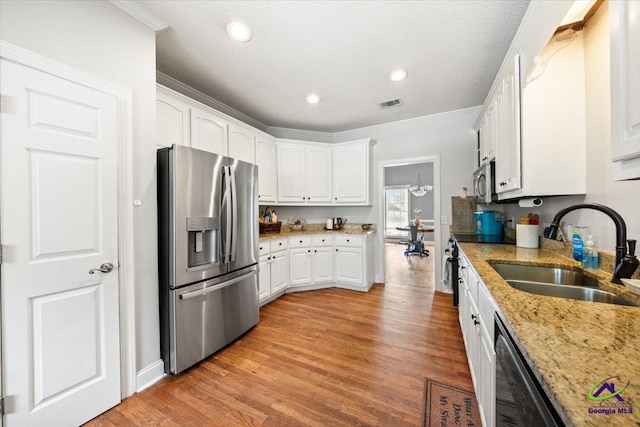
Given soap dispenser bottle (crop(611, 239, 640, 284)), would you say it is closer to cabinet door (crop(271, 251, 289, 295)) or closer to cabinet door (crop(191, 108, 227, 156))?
cabinet door (crop(271, 251, 289, 295))

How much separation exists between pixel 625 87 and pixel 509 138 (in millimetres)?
1228

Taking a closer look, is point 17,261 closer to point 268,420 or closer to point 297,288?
point 268,420

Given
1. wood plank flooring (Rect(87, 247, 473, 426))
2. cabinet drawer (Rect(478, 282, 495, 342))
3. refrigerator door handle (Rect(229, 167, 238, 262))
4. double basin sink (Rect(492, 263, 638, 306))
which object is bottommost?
wood plank flooring (Rect(87, 247, 473, 426))

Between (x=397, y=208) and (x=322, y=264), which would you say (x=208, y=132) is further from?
(x=397, y=208)

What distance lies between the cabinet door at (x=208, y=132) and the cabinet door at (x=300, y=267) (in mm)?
1720

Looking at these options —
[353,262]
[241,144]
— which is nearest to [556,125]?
[353,262]

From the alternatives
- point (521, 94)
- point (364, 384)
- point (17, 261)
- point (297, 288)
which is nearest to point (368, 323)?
point (364, 384)

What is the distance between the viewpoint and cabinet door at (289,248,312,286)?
12.1 ft

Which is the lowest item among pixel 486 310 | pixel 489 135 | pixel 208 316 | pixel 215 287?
pixel 208 316

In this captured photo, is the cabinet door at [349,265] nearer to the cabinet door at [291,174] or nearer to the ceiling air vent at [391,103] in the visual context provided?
the cabinet door at [291,174]

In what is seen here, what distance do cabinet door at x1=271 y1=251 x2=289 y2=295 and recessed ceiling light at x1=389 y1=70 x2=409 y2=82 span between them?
2.53 meters

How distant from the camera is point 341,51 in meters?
2.21

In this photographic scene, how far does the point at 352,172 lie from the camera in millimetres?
4082

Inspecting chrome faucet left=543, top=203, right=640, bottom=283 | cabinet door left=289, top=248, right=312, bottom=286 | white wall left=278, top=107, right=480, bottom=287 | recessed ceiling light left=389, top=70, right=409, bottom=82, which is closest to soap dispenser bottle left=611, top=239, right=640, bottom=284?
chrome faucet left=543, top=203, right=640, bottom=283
